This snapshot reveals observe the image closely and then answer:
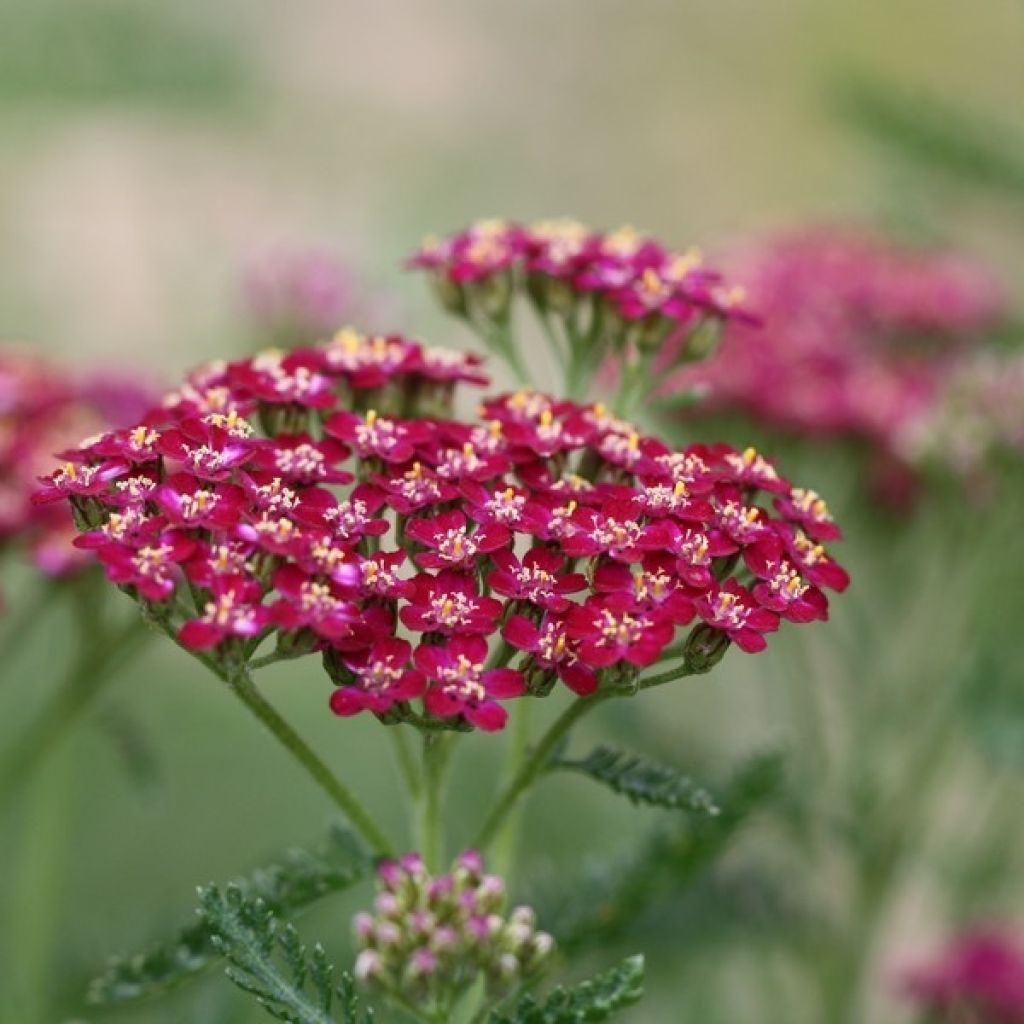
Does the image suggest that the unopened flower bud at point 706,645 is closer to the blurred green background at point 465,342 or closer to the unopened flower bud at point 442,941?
the unopened flower bud at point 442,941

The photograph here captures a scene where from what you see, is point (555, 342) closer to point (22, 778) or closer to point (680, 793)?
point (680, 793)

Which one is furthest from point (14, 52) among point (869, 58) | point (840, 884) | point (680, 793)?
point (869, 58)

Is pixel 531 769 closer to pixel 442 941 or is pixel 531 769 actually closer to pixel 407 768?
pixel 407 768

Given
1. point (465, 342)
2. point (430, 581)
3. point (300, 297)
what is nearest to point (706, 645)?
point (430, 581)

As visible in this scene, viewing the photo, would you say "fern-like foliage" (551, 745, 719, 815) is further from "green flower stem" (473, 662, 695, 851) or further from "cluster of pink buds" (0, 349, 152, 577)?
"cluster of pink buds" (0, 349, 152, 577)

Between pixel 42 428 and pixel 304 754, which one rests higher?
pixel 42 428

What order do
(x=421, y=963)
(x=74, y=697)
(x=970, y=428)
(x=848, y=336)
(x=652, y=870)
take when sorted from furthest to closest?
(x=848, y=336), (x=970, y=428), (x=74, y=697), (x=652, y=870), (x=421, y=963)

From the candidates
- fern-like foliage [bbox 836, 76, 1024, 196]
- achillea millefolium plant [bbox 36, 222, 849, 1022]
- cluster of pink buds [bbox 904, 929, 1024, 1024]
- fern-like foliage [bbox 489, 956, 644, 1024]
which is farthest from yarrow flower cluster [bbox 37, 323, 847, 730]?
fern-like foliage [bbox 836, 76, 1024, 196]
